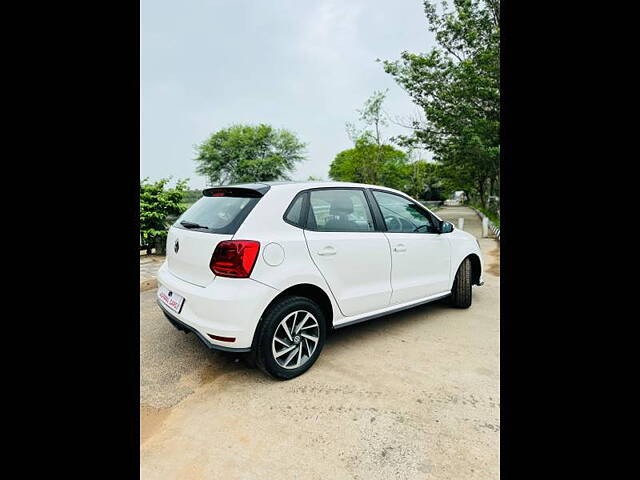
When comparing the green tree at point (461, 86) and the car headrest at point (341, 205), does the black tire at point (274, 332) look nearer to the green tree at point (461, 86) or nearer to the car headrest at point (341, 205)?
the car headrest at point (341, 205)

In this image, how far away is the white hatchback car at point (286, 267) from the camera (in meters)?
2.49

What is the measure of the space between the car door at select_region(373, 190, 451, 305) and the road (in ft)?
1.67

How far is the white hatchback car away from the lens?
2.49 meters

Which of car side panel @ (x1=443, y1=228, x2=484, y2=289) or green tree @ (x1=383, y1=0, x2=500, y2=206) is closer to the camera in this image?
car side panel @ (x1=443, y1=228, x2=484, y2=289)

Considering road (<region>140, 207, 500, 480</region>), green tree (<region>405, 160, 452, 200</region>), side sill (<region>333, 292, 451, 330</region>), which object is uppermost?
green tree (<region>405, 160, 452, 200</region>)

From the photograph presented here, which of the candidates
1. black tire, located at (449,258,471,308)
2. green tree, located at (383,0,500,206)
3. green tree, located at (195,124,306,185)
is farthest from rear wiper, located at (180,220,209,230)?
green tree, located at (195,124,306,185)

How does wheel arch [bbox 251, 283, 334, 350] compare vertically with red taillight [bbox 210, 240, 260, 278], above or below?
below

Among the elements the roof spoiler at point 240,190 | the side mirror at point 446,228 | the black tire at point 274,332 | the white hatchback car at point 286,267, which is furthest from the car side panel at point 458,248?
the roof spoiler at point 240,190

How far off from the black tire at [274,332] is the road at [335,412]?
10cm

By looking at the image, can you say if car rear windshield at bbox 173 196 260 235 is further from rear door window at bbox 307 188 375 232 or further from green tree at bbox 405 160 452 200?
green tree at bbox 405 160 452 200
